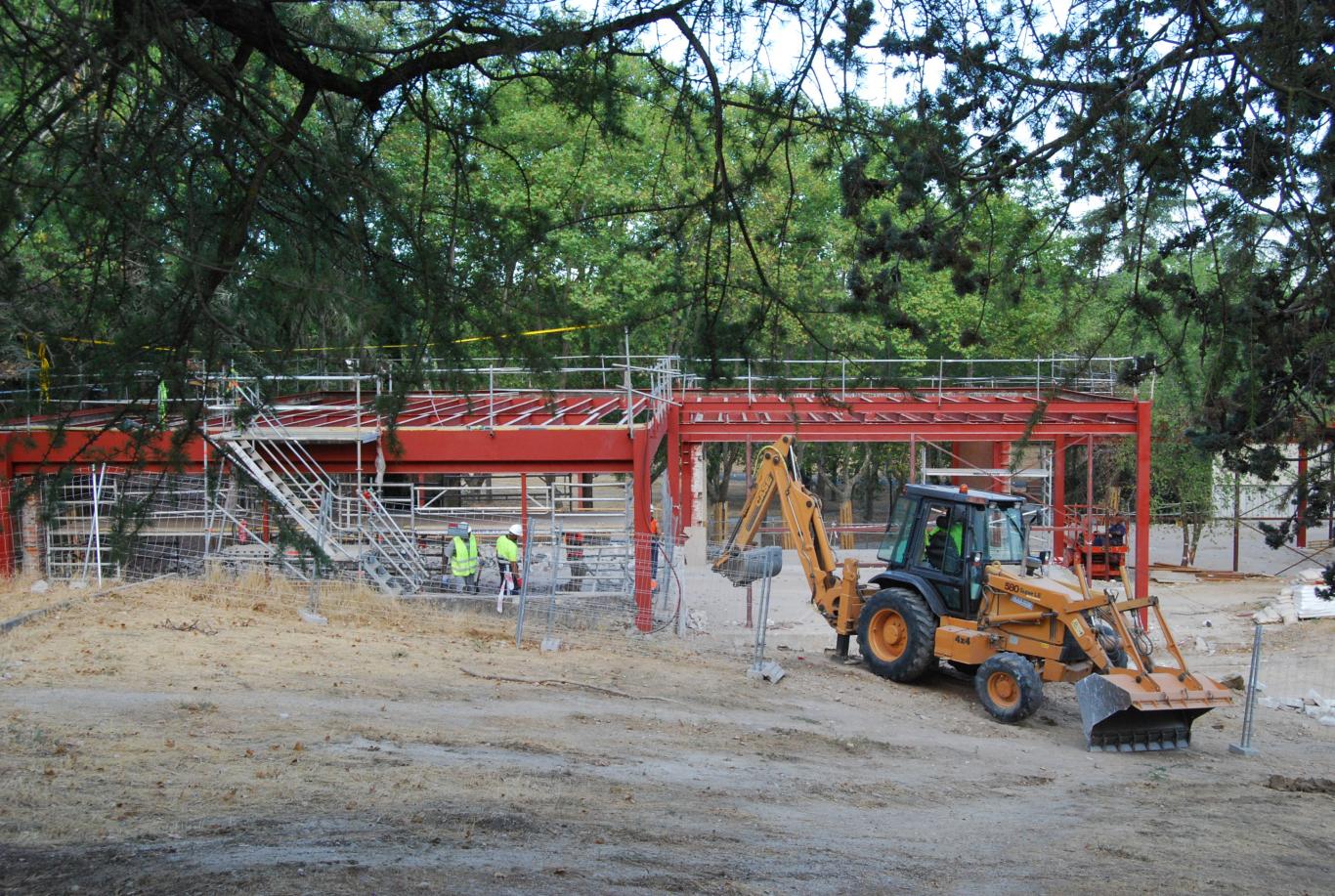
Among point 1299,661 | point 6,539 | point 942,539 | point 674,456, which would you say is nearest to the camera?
point 942,539

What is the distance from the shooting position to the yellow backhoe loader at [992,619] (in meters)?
11.6

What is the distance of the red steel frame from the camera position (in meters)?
18.3

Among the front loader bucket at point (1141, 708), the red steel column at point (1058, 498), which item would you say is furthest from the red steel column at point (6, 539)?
the red steel column at point (1058, 498)

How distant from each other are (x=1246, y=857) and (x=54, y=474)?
7701 millimetres

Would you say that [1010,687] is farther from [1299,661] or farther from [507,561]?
[507,561]

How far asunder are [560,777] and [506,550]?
32.6ft

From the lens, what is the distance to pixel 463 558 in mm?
17922

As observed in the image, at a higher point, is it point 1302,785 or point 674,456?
point 674,456

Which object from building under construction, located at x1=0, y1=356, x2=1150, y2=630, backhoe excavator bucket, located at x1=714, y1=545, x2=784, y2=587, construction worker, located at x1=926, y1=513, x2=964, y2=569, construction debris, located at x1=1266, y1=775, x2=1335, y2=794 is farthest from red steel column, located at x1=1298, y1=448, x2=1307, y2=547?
backhoe excavator bucket, located at x1=714, y1=545, x2=784, y2=587

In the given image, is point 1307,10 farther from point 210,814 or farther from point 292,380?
point 210,814

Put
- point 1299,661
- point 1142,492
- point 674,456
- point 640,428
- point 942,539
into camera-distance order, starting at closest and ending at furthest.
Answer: point 942,539 → point 1299,661 → point 640,428 → point 674,456 → point 1142,492

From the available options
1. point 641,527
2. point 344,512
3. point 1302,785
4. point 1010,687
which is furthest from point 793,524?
point 344,512

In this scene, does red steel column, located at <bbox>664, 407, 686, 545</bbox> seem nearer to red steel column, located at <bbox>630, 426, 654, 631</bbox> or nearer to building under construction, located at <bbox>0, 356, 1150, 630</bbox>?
building under construction, located at <bbox>0, 356, 1150, 630</bbox>

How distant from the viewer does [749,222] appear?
805 centimetres
